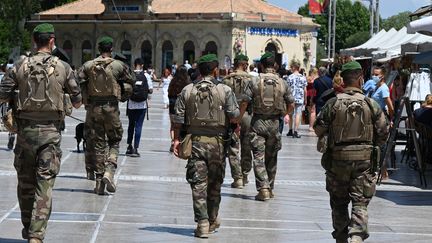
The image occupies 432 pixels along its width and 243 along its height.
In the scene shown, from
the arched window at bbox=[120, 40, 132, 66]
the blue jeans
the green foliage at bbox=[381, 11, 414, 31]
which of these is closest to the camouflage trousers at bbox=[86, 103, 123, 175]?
the blue jeans

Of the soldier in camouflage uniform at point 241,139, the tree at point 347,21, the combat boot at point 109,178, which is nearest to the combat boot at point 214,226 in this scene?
the combat boot at point 109,178

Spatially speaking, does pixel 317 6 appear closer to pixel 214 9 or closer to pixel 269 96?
pixel 214 9

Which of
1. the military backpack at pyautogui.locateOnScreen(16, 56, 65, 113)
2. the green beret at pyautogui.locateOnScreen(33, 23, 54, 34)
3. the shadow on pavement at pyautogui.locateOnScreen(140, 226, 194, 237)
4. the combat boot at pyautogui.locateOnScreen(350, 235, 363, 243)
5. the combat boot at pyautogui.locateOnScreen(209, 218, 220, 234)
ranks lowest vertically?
the shadow on pavement at pyautogui.locateOnScreen(140, 226, 194, 237)

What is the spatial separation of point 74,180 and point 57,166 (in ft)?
18.7

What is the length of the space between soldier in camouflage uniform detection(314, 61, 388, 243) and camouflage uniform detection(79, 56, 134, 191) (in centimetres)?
432

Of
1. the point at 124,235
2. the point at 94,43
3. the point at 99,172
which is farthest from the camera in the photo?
the point at 94,43

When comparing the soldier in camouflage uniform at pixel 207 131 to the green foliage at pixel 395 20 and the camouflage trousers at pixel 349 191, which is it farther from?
the green foliage at pixel 395 20

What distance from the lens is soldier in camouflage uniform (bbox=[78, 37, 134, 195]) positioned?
13680 mm

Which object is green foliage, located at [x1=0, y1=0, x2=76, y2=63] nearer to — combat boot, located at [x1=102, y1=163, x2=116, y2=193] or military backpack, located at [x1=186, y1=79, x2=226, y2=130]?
combat boot, located at [x1=102, y1=163, x2=116, y2=193]

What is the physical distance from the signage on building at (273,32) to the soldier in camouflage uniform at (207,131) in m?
71.1

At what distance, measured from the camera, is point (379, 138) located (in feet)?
32.8

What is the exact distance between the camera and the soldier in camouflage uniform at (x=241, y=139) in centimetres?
1492

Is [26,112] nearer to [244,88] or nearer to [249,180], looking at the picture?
[244,88]

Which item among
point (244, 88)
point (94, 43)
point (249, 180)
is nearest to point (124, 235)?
point (244, 88)
